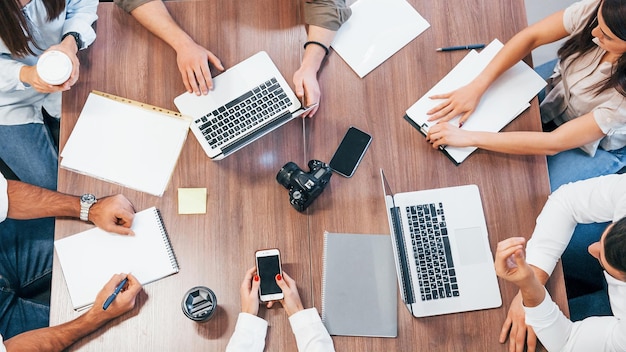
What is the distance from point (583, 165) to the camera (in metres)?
1.69

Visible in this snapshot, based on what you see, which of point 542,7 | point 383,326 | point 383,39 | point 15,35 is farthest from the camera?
point 542,7

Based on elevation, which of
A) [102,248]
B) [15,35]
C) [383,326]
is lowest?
[383,326]

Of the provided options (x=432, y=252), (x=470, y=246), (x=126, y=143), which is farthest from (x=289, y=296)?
(x=126, y=143)

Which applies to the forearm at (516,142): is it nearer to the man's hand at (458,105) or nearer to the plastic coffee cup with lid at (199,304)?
the man's hand at (458,105)

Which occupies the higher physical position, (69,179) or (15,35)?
(15,35)

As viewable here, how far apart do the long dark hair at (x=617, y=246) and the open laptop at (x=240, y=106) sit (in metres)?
0.82

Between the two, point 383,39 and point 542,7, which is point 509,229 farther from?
point 542,7

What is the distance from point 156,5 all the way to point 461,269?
45.3 inches

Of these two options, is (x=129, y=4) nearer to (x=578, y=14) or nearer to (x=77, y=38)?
(x=77, y=38)

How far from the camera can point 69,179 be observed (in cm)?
150

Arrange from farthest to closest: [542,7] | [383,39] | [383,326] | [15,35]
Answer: [542,7]
[383,39]
[15,35]
[383,326]

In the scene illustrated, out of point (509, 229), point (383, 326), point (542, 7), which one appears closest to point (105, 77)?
point (383, 326)

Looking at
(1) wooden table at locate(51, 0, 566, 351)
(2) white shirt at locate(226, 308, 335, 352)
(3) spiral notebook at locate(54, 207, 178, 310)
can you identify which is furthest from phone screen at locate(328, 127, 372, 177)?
(3) spiral notebook at locate(54, 207, 178, 310)

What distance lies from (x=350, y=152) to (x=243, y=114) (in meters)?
0.32
